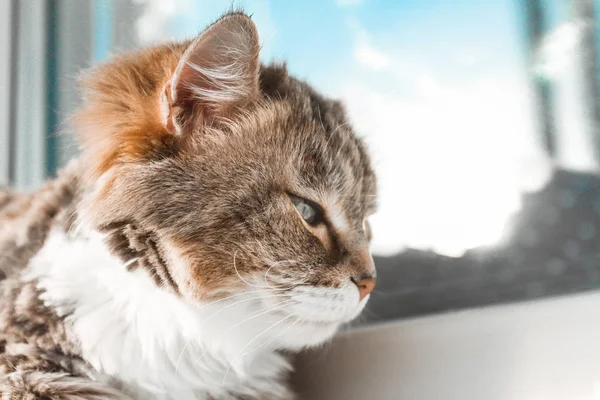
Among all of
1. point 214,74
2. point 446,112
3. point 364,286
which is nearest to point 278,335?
point 364,286

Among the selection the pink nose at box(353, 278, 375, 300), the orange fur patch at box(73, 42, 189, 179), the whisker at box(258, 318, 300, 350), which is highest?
the orange fur patch at box(73, 42, 189, 179)

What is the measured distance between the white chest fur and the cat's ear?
9.6 inches

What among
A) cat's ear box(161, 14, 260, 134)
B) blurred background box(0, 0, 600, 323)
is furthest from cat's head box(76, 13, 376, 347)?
blurred background box(0, 0, 600, 323)

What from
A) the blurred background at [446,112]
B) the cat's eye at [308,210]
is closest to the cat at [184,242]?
the cat's eye at [308,210]

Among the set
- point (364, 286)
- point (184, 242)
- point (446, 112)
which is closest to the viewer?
point (184, 242)

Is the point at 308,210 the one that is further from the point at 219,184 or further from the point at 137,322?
the point at 137,322

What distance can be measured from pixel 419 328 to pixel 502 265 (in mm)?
279

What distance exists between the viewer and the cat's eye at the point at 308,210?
2.97ft

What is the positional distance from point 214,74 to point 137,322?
0.41 m

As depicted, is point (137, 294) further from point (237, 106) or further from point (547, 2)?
point (547, 2)

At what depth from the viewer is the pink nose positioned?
93cm

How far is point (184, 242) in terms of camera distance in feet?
2.73

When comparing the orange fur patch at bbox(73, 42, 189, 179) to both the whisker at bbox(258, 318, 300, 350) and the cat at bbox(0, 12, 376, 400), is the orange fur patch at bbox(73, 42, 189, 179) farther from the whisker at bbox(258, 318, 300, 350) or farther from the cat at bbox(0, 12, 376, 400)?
the whisker at bbox(258, 318, 300, 350)

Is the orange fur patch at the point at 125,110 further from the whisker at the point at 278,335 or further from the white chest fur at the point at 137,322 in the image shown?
the whisker at the point at 278,335
